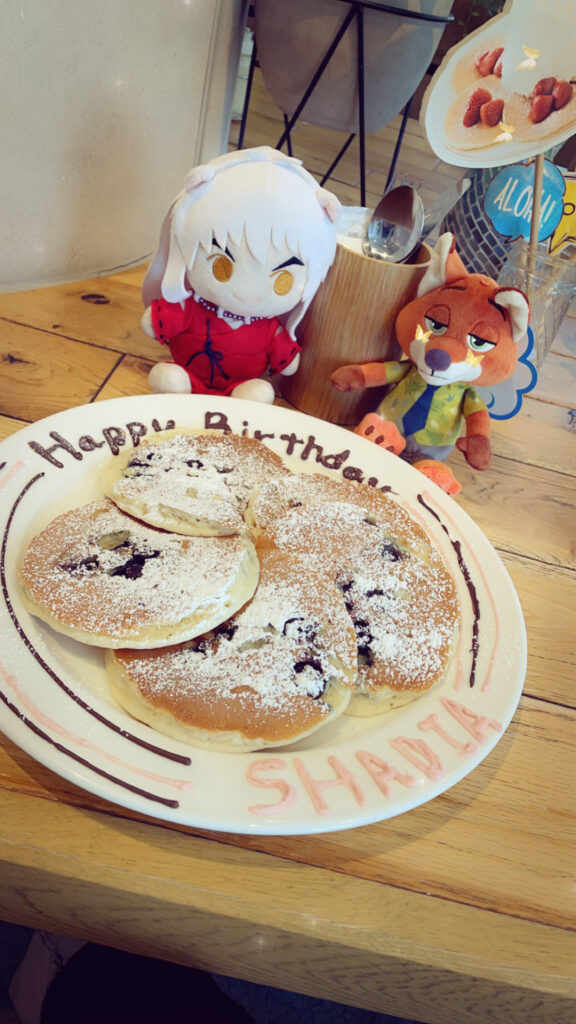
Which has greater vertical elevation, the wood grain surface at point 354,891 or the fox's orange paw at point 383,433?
the fox's orange paw at point 383,433

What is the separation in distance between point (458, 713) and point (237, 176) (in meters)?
0.67

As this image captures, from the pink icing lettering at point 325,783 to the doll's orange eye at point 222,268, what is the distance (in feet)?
1.95

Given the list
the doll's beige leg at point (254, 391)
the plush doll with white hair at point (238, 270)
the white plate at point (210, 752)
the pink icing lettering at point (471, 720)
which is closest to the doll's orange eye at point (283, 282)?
the plush doll with white hair at point (238, 270)

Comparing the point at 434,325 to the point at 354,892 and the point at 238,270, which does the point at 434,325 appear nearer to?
the point at 238,270

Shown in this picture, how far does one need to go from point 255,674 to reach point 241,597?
0.26 feet

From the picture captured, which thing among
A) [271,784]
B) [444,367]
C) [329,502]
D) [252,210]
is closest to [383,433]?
[444,367]

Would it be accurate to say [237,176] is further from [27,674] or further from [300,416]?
[27,674]

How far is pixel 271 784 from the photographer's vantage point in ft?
1.82

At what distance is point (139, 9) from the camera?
39.3 inches

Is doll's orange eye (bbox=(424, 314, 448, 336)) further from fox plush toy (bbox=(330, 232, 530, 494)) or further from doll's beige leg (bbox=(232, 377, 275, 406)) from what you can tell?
doll's beige leg (bbox=(232, 377, 275, 406))

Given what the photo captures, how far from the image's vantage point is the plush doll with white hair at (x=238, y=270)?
0.83 m

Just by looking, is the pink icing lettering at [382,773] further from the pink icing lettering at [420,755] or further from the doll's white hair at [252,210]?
the doll's white hair at [252,210]

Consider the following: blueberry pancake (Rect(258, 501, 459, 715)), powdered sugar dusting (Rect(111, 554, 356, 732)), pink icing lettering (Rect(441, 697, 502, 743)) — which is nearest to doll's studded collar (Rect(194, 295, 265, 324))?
blueberry pancake (Rect(258, 501, 459, 715))

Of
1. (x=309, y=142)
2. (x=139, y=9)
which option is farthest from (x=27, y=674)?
(x=309, y=142)
